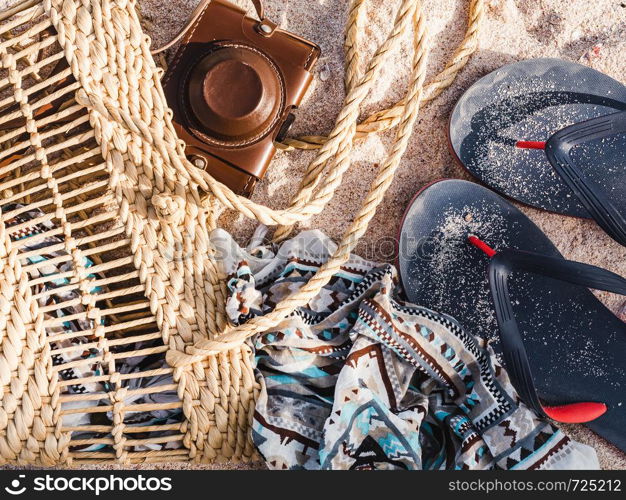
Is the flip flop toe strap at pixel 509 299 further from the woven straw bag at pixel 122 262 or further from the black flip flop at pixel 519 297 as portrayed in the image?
the woven straw bag at pixel 122 262

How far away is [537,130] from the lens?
3.55 ft

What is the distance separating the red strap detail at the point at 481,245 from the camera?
1036 mm

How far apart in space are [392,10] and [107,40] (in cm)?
53

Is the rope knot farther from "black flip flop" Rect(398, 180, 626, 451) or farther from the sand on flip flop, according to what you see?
"black flip flop" Rect(398, 180, 626, 451)

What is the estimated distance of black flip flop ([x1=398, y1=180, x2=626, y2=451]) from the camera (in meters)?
1.06

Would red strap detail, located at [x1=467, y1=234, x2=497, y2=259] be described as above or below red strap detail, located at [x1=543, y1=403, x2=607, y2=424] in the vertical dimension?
above

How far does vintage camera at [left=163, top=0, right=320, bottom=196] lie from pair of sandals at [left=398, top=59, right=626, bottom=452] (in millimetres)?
309

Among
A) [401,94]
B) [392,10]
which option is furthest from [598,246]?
[392,10]

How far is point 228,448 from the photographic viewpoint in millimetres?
926

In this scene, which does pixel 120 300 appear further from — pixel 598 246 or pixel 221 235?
pixel 598 246

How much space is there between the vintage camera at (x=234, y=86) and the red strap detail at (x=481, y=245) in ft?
1.35

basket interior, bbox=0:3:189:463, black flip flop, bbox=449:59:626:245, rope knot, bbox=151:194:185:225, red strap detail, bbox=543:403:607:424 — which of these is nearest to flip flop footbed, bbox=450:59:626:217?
black flip flop, bbox=449:59:626:245

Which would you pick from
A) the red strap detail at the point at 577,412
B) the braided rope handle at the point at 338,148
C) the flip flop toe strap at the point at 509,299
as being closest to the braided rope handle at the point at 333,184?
the braided rope handle at the point at 338,148

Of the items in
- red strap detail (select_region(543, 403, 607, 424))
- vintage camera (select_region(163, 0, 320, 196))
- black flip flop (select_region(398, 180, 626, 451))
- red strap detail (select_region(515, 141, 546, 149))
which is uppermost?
vintage camera (select_region(163, 0, 320, 196))
